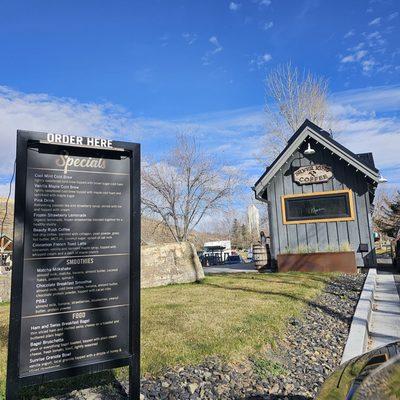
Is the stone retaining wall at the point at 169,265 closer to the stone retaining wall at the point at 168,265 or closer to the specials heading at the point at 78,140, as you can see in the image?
the stone retaining wall at the point at 168,265

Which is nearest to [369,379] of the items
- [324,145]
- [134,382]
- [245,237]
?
[134,382]

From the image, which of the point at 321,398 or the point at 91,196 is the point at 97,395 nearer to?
the point at 91,196

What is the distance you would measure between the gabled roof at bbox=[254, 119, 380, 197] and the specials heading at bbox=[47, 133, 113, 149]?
12.3 m

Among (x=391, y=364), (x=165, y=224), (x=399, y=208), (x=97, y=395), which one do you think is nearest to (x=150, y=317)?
(x=97, y=395)

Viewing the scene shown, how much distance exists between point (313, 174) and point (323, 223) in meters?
2.04

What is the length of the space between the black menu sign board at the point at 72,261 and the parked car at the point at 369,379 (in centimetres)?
188

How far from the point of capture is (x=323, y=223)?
47.7 ft

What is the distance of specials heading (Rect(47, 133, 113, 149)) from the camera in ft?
10.7

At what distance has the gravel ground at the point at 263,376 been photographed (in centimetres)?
341

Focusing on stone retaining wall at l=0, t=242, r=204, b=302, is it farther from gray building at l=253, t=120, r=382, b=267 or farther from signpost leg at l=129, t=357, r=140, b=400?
signpost leg at l=129, t=357, r=140, b=400

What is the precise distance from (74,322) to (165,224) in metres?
30.5

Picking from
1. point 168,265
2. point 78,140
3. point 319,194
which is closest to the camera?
point 78,140

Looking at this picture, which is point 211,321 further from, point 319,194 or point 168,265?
point 319,194

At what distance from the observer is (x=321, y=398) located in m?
2.03
